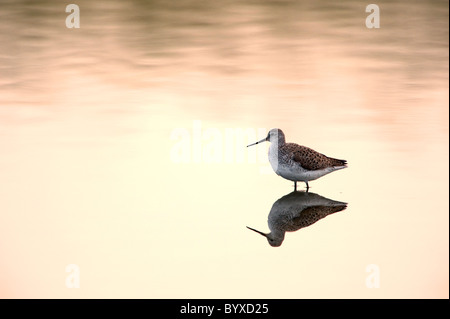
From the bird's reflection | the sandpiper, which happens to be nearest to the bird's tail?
the sandpiper

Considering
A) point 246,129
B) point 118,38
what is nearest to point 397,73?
point 246,129

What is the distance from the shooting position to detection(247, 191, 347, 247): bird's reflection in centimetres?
773

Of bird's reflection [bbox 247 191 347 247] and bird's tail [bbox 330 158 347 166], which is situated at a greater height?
bird's tail [bbox 330 158 347 166]

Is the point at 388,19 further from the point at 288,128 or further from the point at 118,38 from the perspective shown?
the point at 288,128

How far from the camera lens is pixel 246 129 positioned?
36.1ft

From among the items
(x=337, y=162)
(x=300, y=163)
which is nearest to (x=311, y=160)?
(x=300, y=163)

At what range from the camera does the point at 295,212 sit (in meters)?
8.23

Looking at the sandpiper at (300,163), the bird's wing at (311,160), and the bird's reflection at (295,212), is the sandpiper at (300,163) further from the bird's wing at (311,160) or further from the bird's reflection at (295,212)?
the bird's reflection at (295,212)

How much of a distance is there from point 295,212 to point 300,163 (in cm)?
104

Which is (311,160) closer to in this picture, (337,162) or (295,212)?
(337,162)

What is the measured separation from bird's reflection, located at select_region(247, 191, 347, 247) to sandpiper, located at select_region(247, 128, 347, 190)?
0.95 feet

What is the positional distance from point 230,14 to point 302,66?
5026 millimetres

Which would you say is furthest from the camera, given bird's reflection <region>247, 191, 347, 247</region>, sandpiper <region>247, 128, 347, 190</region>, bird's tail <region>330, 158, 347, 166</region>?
bird's tail <region>330, 158, 347, 166</region>

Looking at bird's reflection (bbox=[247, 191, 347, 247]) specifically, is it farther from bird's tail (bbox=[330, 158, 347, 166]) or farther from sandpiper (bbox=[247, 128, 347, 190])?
bird's tail (bbox=[330, 158, 347, 166])
